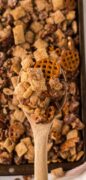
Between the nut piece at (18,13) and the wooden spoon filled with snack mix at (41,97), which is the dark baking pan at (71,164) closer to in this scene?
the nut piece at (18,13)

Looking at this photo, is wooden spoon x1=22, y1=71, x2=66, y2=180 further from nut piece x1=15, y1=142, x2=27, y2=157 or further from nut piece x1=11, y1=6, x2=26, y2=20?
nut piece x1=11, y1=6, x2=26, y2=20

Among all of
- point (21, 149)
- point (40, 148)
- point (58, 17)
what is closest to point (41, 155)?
point (40, 148)

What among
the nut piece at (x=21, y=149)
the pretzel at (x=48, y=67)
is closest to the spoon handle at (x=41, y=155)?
the pretzel at (x=48, y=67)

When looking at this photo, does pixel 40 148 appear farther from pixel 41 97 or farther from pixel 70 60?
pixel 70 60

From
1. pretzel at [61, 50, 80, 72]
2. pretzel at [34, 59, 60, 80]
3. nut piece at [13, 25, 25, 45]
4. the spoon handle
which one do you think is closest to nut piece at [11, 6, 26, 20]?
nut piece at [13, 25, 25, 45]

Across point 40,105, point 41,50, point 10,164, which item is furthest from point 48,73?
point 10,164
